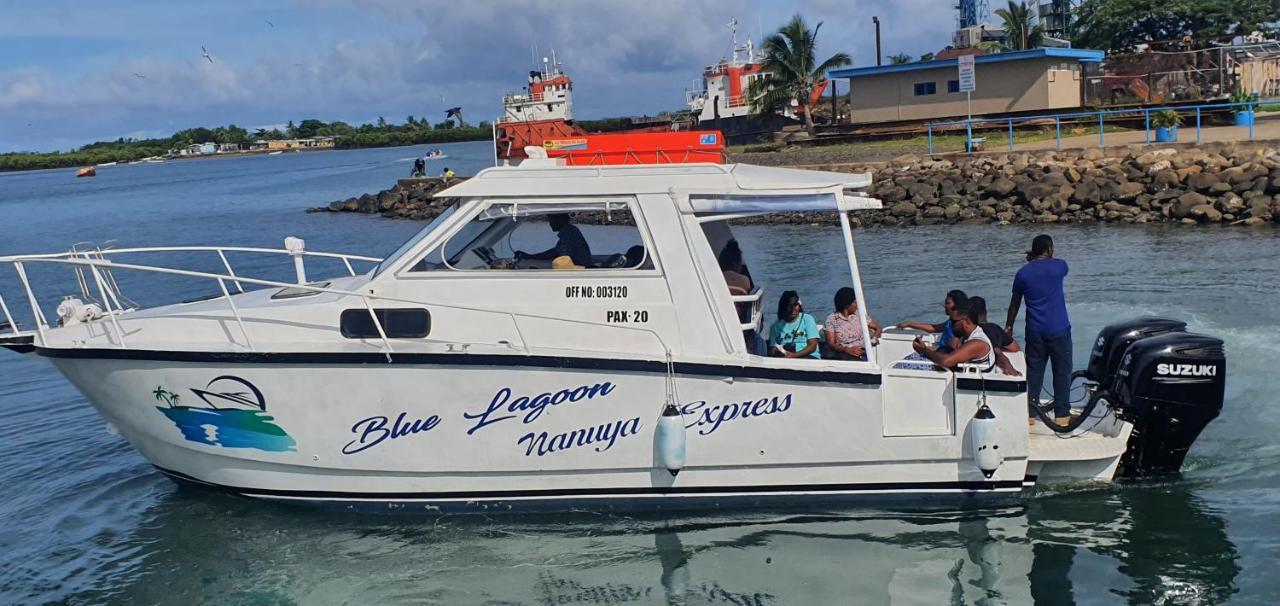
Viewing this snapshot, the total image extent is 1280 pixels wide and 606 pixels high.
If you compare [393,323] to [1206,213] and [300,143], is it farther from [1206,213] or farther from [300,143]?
[300,143]

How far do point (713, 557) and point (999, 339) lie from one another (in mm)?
2406

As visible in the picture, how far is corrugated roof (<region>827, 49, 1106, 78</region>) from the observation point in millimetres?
31275

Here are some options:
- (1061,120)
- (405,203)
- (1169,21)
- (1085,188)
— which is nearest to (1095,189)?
(1085,188)

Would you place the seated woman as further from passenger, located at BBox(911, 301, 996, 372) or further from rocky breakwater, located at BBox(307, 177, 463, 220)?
rocky breakwater, located at BBox(307, 177, 463, 220)

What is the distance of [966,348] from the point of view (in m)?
6.94

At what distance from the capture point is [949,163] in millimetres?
26781

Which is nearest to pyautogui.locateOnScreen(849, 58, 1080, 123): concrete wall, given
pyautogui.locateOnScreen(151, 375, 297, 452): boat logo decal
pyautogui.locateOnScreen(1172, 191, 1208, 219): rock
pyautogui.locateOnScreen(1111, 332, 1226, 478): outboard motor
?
pyautogui.locateOnScreen(1172, 191, 1208, 219): rock

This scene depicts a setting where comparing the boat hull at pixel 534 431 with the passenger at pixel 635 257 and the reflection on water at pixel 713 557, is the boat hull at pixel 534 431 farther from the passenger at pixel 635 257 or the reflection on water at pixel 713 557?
the passenger at pixel 635 257

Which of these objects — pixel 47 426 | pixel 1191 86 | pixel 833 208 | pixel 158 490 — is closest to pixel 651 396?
pixel 833 208

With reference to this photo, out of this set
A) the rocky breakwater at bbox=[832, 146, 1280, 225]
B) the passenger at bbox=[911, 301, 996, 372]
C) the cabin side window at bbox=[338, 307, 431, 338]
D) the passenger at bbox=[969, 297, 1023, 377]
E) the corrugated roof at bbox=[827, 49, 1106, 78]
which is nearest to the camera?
the passenger at bbox=[911, 301, 996, 372]

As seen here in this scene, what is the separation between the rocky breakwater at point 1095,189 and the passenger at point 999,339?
14634mm

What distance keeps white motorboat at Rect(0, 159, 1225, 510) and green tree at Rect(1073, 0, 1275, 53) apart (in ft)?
137

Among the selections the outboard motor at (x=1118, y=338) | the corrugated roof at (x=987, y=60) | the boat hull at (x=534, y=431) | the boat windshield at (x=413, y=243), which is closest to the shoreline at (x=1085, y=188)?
the corrugated roof at (x=987, y=60)

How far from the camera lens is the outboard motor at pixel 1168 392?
6.94 metres
